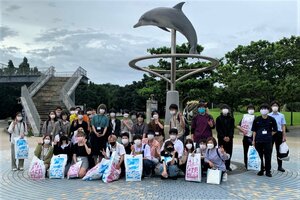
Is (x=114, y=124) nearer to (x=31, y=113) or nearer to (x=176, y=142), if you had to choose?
(x=176, y=142)

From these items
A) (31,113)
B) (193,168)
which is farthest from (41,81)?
(193,168)

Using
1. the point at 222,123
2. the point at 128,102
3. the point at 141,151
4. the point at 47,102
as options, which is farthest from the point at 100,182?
the point at 128,102

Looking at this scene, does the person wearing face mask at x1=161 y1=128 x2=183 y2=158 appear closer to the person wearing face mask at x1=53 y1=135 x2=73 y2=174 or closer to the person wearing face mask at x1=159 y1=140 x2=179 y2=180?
the person wearing face mask at x1=159 y1=140 x2=179 y2=180

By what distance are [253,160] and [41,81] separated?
74.2 feet

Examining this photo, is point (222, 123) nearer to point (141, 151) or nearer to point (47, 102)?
point (141, 151)

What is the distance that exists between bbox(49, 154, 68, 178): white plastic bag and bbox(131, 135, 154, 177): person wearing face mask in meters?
1.53

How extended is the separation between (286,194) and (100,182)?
3.61 metres

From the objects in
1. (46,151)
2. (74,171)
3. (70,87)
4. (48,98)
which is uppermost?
(70,87)

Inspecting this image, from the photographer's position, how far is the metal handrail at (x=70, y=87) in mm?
22923

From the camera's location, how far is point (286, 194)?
241 inches

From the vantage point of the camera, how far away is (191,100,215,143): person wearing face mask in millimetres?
7895

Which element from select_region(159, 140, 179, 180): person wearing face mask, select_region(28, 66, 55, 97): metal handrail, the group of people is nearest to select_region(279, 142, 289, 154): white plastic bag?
the group of people

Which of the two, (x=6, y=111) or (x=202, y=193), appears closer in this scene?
(x=202, y=193)

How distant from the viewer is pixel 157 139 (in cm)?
812
